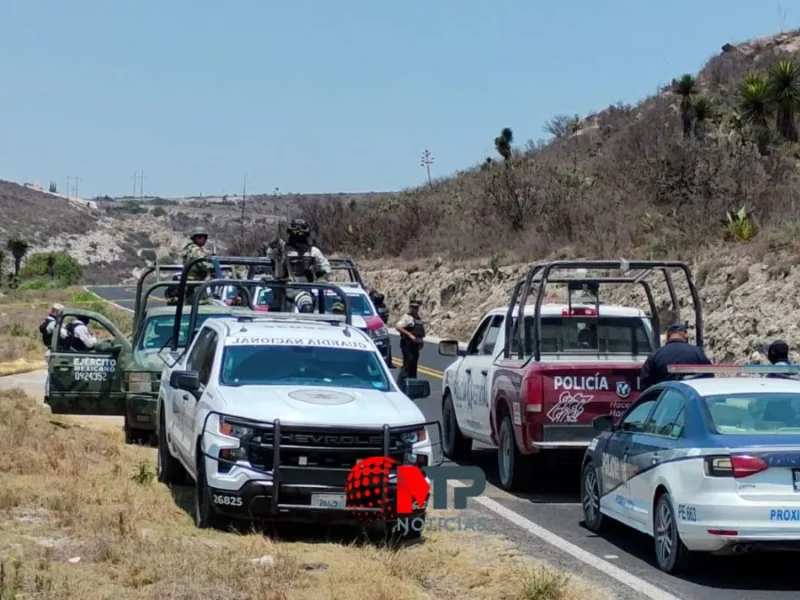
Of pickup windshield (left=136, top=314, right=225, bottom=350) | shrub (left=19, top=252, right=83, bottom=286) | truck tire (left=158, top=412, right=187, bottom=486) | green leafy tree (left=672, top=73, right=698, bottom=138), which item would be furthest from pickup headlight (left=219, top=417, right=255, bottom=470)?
shrub (left=19, top=252, right=83, bottom=286)

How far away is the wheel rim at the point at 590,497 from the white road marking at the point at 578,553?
0.39 meters

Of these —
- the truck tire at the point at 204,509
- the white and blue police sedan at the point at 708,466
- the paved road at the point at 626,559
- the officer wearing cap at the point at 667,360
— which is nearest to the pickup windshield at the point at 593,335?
the paved road at the point at 626,559

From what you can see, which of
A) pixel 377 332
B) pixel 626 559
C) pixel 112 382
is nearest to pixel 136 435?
pixel 112 382

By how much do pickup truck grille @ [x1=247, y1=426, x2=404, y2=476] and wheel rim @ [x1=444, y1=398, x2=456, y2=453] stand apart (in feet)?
19.5

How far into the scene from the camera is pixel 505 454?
13.1m

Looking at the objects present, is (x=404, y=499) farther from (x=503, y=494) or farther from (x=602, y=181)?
(x=602, y=181)

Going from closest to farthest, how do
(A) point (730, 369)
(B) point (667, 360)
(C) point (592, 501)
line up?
1. (A) point (730, 369)
2. (C) point (592, 501)
3. (B) point (667, 360)

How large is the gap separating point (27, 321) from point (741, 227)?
89.4ft

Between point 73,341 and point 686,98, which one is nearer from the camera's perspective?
point 73,341

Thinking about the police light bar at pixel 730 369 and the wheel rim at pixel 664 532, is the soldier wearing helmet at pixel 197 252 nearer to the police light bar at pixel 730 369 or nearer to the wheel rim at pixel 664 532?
the police light bar at pixel 730 369

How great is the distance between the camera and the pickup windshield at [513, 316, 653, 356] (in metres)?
14.0

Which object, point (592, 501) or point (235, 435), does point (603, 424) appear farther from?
point (235, 435)

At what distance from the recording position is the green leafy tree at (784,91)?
4500 cm

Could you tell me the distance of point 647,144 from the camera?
5350cm
